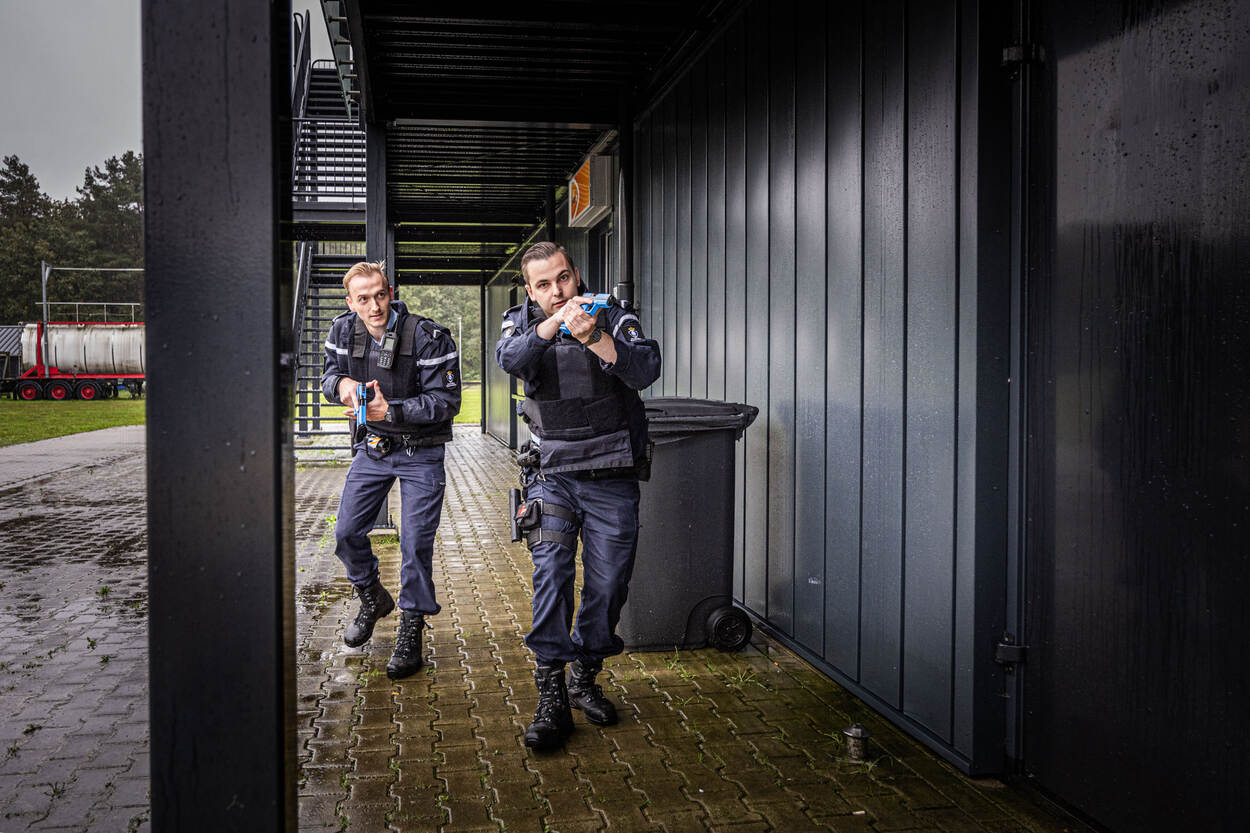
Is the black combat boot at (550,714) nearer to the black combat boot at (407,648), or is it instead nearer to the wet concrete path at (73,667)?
the black combat boot at (407,648)

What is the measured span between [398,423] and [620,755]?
1.95 meters

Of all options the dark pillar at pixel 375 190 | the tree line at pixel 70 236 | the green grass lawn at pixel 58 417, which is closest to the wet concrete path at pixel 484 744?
the dark pillar at pixel 375 190

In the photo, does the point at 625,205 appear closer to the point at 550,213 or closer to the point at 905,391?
the point at 550,213

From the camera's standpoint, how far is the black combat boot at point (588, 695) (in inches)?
164

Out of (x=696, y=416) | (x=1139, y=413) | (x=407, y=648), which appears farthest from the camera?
(x=696, y=416)

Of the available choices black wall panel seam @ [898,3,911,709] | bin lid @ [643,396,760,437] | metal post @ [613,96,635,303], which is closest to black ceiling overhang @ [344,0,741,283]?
metal post @ [613,96,635,303]

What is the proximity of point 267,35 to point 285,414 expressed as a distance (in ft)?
2.14

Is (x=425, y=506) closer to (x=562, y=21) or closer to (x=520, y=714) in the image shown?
(x=520, y=714)

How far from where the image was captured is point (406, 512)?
500 centimetres

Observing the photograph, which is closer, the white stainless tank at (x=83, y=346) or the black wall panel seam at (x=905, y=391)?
the black wall panel seam at (x=905, y=391)

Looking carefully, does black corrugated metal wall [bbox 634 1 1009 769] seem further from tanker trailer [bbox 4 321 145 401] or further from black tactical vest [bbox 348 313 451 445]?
tanker trailer [bbox 4 321 145 401]

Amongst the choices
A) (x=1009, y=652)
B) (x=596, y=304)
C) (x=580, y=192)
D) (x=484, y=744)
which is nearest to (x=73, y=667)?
(x=484, y=744)

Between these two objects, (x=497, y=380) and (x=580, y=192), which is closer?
(x=580, y=192)

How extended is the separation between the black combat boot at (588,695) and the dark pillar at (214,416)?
98.8 inches
